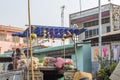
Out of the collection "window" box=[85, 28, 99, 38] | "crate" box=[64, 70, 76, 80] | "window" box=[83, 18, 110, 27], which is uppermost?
"window" box=[83, 18, 110, 27]

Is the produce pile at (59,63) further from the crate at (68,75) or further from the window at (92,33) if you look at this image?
the window at (92,33)

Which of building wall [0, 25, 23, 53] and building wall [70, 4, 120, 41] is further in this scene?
building wall [0, 25, 23, 53]

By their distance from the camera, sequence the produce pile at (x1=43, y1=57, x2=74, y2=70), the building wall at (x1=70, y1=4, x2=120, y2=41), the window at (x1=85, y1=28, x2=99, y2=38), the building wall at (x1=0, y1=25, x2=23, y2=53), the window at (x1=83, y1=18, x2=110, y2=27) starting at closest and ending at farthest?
1. the produce pile at (x1=43, y1=57, x2=74, y2=70)
2. the building wall at (x1=70, y1=4, x2=120, y2=41)
3. the window at (x1=83, y1=18, x2=110, y2=27)
4. the window at (x1=85, y1=28, x2=99, y2=38)
5. the building wall at (x1=0, y1=25, x2=23, y2=53)

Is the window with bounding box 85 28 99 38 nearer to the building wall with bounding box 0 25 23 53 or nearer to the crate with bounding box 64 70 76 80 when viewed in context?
the building wall with bounding box 0 25 23 53

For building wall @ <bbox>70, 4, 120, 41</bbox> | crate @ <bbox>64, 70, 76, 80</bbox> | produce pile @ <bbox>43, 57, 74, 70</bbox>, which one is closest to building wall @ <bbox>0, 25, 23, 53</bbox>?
building wall @ <bbox>70, 4, 120, 41</bbox>

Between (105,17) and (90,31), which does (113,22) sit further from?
(90,31)

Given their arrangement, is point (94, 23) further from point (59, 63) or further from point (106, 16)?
point (59, 63)

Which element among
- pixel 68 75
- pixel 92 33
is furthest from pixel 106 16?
pixel 68 75

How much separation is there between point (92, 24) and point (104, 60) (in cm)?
1021

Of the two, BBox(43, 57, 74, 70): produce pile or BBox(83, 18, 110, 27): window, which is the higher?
BBox(83, 18, 110, 27): window

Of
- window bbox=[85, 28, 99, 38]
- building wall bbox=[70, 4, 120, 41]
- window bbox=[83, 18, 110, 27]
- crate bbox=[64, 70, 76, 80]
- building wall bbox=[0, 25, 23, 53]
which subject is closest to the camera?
crate bbox=[64, 70, 76, 80]

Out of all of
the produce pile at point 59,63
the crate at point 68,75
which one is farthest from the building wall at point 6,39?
the crate at point 68,75

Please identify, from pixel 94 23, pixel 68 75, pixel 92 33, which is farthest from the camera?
pixel 92 33

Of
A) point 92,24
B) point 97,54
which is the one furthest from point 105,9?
point 97,54
